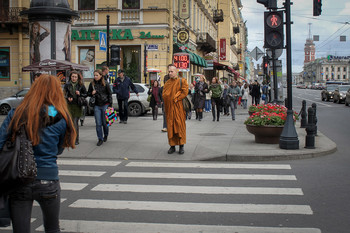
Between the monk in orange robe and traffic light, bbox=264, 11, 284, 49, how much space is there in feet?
8.25

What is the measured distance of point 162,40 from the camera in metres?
28.2

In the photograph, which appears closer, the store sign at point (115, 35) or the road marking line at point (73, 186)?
the road marking line at point (73, 186)

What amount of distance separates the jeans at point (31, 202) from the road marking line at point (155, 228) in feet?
4.69

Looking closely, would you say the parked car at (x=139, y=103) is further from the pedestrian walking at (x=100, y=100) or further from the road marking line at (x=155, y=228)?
the road marking line at (x=155, y=228)

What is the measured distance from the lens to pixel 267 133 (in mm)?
10773

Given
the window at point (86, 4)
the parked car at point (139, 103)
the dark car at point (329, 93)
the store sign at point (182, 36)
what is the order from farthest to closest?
the dark car at point (329, 93) → the store sign at point (182, 36) → the window at point (86, 4) → the parked car at point (139, 103)

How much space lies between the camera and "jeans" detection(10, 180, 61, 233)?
331 cm

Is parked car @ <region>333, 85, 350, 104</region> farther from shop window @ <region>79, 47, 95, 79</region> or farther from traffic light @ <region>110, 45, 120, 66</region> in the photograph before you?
traffic light @ <region>110, 45, 120, 66</region>

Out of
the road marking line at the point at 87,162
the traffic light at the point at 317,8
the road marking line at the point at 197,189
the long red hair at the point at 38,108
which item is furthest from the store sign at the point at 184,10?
the long red hair at the point at 38,108

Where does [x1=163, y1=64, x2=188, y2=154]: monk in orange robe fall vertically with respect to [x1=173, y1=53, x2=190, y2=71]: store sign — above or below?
below

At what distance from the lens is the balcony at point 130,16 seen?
92.7 feet

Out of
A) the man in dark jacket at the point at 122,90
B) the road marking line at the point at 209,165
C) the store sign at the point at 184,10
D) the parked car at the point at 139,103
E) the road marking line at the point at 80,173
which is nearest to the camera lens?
the road marking line at the point at 80,173

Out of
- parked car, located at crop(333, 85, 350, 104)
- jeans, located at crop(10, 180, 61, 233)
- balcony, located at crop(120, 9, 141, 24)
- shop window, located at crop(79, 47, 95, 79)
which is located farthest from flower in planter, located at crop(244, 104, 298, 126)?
parked car, located at crop(333, 85, 350, 104)

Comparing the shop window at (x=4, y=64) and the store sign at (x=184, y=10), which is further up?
the store sign at (x=184, y=10)
